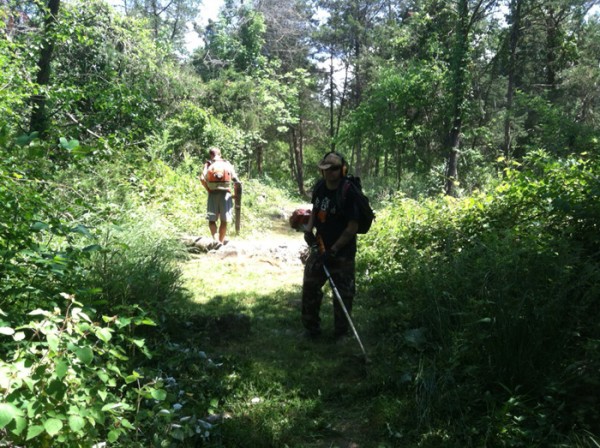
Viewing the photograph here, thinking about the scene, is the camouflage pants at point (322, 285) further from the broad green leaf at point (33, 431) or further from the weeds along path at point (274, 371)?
the broad green leaf at point (33, 431)

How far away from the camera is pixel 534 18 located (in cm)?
A: 2097

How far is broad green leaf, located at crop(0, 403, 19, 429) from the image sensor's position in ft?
4.97

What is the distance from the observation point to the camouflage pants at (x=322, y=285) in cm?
472

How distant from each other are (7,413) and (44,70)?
8932 millimetres

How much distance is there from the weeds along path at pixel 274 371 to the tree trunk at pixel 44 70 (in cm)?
454

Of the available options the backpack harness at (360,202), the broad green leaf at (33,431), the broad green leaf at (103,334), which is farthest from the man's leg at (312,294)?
the broad green leaf at (33,431)

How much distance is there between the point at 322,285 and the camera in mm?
4770

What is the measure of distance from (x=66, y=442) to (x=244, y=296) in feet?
13.8

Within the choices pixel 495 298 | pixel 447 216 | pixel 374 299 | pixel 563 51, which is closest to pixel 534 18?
pixel 563 51

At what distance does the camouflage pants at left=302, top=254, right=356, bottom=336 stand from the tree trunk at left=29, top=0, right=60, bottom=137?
21.2 ft

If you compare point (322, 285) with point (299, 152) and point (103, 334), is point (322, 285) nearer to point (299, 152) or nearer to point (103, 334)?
point (103, 334)

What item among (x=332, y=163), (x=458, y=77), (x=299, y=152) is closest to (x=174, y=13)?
(x=299, y=152)

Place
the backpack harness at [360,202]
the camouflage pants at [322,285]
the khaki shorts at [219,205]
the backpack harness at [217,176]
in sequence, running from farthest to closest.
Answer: the khaki shorts at [219,205] → the backpack harness at [217,176] → the camouflage pants at [322,285] → the backpack harness at [360,202]

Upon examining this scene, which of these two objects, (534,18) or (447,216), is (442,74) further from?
→ (447,216)
